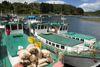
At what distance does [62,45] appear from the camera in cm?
1423

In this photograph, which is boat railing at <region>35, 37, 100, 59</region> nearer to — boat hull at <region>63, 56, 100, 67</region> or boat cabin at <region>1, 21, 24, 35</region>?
boat hull at <region>63, 56, 100, 67</region>

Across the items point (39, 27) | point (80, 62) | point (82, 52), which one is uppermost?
point (39, 27)

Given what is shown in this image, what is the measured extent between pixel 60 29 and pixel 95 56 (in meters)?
12.2

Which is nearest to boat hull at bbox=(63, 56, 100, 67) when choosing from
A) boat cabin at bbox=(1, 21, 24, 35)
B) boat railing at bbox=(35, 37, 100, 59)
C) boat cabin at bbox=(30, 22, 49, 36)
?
boat railing at bbox=(35, 37, 100, 59)

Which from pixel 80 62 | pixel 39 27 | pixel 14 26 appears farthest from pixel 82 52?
pixel 14 26

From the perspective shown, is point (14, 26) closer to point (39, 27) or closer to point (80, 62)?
point (39, 27)

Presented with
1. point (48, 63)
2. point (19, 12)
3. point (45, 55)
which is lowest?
point (48, 63)

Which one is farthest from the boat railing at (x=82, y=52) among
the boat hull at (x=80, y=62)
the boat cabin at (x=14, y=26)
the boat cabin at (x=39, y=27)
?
the boat cabin at (x=14, y=26)

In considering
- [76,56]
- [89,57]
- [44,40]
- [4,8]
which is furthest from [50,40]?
[4,8]

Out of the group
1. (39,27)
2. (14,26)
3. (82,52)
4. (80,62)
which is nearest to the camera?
(80,62)

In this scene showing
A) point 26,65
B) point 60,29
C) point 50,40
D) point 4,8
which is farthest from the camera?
point 4,8

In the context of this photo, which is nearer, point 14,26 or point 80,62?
point 80,62

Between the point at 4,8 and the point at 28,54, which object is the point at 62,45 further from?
the point at 4,8

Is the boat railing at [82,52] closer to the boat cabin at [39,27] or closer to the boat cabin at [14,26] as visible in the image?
the boat cabin at [39,27]
